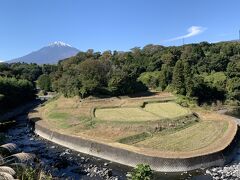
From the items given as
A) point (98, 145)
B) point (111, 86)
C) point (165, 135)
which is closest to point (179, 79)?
point (111, 86)

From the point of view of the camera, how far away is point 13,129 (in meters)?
50.1

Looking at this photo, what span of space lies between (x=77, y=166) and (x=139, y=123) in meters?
11.5

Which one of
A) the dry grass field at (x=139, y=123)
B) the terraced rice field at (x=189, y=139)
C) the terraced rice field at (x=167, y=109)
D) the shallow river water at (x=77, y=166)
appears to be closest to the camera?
the shallow river water at (x=77, y=166)

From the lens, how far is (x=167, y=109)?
5194cm

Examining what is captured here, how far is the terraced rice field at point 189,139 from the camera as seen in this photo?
109ft

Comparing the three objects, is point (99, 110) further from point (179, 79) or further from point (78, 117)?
point (179, 79)

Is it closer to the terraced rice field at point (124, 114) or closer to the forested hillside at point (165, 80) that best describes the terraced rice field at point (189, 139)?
the terraced rice field at point (124, 114)

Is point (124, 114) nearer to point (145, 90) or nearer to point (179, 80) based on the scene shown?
point (179, 80)

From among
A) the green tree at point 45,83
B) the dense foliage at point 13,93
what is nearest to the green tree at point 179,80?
the dense foliage at point 13,93

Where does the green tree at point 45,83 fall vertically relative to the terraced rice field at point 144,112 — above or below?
above

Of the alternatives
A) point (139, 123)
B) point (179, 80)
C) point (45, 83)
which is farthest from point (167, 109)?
point (45, 83)

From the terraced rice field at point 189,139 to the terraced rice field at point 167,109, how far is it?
6091mm

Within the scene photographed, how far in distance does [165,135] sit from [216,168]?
8591 millimetres

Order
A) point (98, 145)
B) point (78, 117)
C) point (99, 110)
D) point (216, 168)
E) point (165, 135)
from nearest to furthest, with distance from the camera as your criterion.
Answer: point (216, 168)
point (98, 145)
point (165, 135)
point (78, 117)
point (99, 110)
